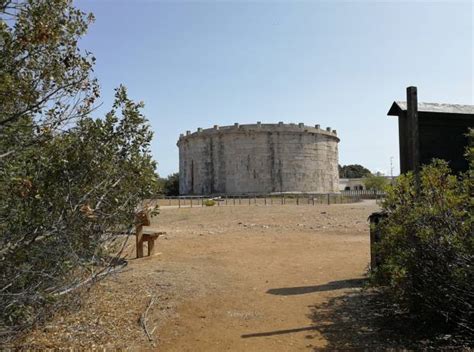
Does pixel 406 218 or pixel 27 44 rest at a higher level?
pixel 27 44

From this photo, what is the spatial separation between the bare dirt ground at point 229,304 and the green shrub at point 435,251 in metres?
0.57

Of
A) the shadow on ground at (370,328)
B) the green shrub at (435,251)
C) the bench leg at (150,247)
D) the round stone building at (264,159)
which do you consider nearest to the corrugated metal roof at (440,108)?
the green shrub at (435,251)

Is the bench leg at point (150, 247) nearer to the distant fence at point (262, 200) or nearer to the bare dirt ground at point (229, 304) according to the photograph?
the bare dirt ground at point (229, 304)

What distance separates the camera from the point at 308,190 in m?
40.8

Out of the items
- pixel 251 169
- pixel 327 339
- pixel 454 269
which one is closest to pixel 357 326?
pixel 327 339

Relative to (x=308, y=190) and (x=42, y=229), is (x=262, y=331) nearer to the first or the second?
(x=42, y=229)

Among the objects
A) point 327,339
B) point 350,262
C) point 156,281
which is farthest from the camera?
point 350,262

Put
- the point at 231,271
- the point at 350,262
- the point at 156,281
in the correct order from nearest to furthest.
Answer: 1. the point at 156,281
2. the point at 231,271
3. the point at 350,262

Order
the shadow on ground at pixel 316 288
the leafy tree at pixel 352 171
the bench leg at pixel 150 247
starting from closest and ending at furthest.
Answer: the shadow on ground at pixel 316 288, the bench leg at pixel 150 247, the leafy tree at pixel 352 171

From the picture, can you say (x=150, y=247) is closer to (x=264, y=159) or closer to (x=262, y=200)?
(x=262, y=200)

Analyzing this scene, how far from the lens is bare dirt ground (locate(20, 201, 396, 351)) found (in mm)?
4047

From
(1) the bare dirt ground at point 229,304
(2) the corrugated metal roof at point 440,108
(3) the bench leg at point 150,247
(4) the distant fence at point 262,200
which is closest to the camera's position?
(1) the bare dirt ground at point 229,304

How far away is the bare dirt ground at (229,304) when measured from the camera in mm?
4047

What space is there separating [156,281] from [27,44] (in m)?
4.04
